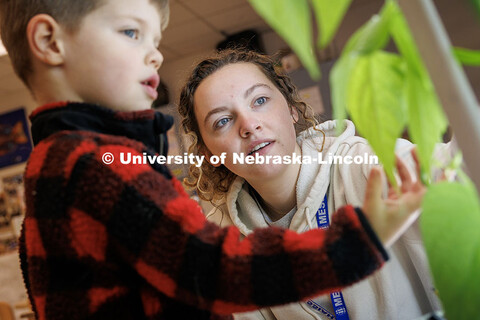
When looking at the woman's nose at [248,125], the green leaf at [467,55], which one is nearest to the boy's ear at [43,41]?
the green leaf at [467,55]

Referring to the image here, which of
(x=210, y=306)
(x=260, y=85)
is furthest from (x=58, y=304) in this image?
(x=260, y=85)

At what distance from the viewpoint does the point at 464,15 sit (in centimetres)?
391

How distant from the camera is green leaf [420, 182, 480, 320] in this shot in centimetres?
31

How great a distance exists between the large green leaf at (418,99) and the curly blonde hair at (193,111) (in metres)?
0.92

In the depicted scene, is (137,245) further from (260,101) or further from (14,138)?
(14,138)

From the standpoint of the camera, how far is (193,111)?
128cm

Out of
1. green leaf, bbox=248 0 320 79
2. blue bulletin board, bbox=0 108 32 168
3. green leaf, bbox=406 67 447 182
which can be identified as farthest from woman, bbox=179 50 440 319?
blue bulletin board, bbox=0 108 32 168

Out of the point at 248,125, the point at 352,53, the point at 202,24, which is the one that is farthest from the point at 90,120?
the point at 202,24

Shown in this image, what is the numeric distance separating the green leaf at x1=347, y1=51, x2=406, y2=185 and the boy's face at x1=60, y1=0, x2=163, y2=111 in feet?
0.87

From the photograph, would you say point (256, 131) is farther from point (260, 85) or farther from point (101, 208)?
point (101, 208)

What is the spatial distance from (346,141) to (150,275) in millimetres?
834

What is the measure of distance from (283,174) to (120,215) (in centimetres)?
73

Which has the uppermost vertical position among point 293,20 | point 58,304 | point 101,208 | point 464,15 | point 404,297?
point 464,15

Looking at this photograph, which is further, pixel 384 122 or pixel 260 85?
pixel 260 85
